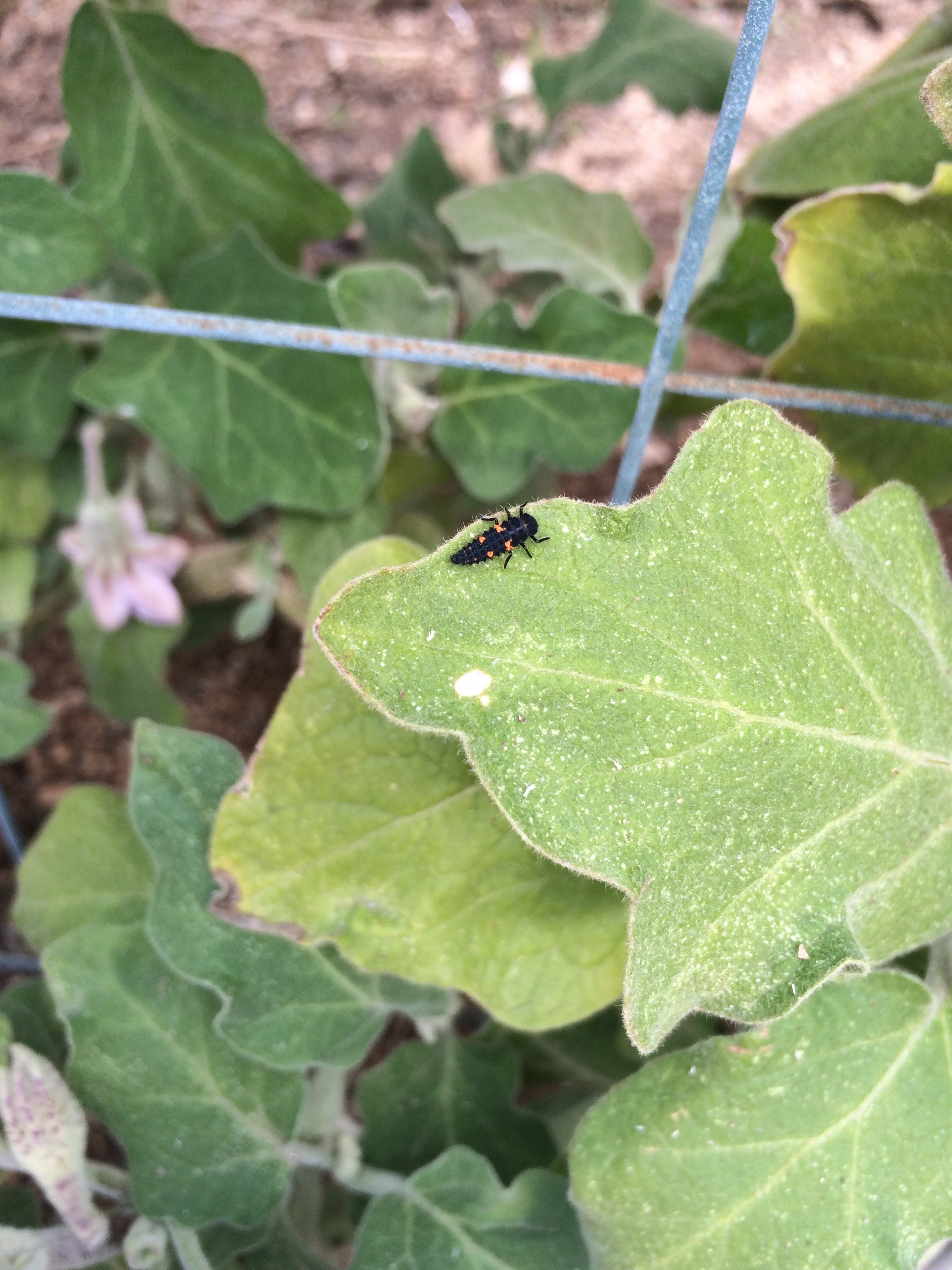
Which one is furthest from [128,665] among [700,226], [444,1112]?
[700,226]

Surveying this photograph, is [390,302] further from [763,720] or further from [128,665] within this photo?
[763,720]

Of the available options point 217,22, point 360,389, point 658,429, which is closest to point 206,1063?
point 360,389

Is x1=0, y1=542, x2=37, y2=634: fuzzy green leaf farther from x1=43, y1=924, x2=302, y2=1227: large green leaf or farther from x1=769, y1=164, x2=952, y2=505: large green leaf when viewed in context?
x1=769, y1=164, x2=952, y2=505: large green leaf

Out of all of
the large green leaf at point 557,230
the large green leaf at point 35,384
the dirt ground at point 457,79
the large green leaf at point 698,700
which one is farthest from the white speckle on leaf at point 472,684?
the dirt ground at point 457,79

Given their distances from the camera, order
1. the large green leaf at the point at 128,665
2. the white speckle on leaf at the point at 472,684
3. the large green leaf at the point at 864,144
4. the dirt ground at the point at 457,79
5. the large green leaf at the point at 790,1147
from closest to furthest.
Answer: the white speckle on leaf at the point at 472,684 → the large green leaf at the point at 790,1147 → the large green leaf at the point at 864,144 → the large green leaf at the point at 128,665 → the dirt ground at the point at 457,79

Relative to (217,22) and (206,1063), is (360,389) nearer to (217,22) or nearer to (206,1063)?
(206,1063)

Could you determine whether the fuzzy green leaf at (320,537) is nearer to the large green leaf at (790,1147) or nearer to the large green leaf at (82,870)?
the large green leaf at (82,870)

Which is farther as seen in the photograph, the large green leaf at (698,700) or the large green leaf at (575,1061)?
the large green leaf at (575,1061)

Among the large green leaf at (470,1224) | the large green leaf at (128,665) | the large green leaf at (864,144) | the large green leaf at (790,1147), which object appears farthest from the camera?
the large green leaf at (128,665)
